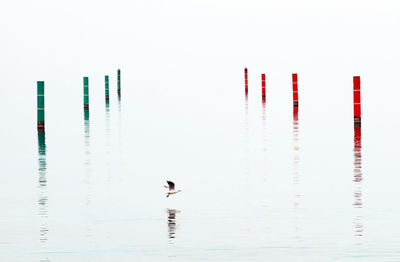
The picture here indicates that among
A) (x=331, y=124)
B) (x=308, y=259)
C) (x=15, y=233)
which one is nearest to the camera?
(x=308, y=259)

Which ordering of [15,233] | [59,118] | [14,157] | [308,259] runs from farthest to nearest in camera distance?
[59,118], [14,157], [15,233], [308,259]

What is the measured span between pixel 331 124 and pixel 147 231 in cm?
2374

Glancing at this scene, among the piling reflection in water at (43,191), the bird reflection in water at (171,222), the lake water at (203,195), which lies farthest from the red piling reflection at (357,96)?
the bird reflection in water at (171,222)

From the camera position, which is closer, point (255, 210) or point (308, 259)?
point (308, 259)

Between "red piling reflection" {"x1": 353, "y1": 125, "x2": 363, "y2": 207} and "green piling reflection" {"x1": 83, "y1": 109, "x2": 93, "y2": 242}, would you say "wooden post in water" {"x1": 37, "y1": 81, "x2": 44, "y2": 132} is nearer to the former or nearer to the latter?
"green piling reflection" {"x1": 83, "y1": 109, "x2": 93, "y2": 242}

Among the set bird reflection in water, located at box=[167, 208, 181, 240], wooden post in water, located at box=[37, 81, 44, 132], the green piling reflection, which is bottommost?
bird reflection in water, located at box=[167, 208, 181, 240]

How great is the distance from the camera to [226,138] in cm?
2848

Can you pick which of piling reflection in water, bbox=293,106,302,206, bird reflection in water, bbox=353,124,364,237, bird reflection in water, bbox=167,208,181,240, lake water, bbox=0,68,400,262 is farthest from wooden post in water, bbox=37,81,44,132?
bird reflection in water, bbox=167,208,181,240

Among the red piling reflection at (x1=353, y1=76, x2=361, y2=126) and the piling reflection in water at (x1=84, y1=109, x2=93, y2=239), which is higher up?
the red piling reflection at (x1=353, y1=76, x2=361, y2=126)

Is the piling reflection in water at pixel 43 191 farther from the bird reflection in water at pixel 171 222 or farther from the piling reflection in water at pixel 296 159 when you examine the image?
the piling reflection in water at pixel 296 159

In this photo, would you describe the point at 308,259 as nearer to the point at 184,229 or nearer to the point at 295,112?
the point at 184,229

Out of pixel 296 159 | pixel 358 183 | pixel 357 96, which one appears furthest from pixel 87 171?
pixel 357 96

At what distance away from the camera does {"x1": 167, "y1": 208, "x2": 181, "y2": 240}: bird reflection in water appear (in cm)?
1182

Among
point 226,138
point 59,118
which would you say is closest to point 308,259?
point 226,138
